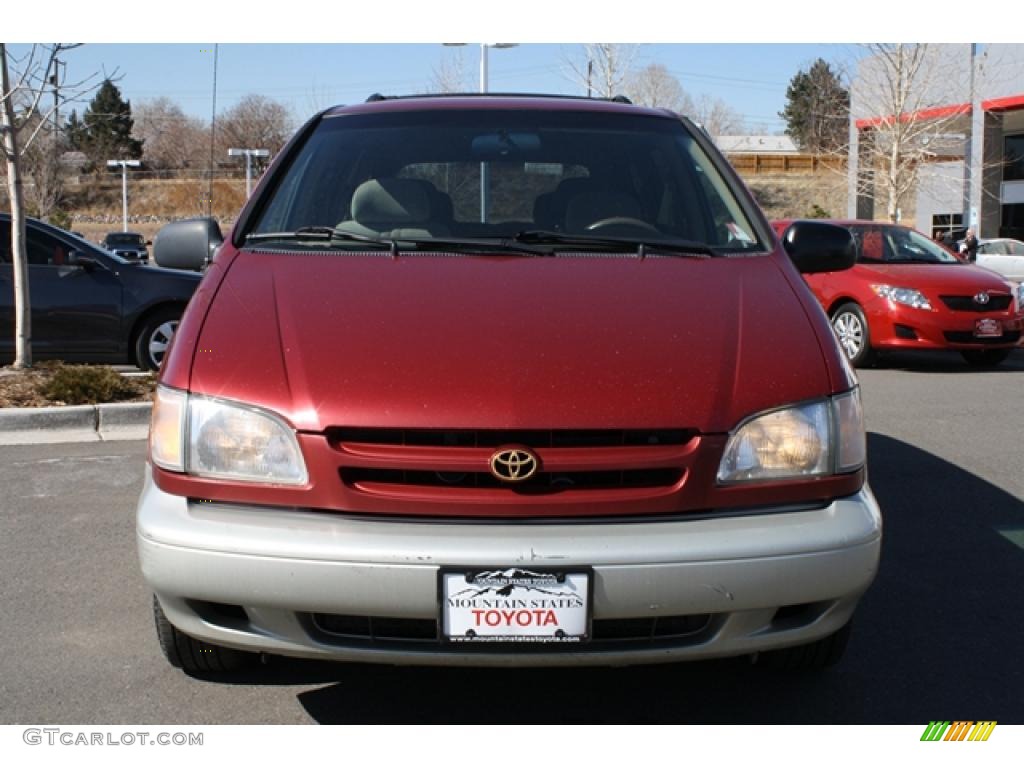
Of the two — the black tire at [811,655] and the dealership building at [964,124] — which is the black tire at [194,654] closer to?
the black tire at [811,655]

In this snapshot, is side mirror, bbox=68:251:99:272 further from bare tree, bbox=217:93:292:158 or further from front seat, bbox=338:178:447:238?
bare tree, bbox=217:93:292:158

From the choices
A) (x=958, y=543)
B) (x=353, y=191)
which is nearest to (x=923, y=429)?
(x=958, y=543)

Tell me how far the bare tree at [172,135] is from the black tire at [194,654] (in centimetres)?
6663

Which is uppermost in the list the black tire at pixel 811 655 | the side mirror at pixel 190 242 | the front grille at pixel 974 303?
the side mirror at pixel 190 242

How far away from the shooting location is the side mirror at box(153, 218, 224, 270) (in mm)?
4090

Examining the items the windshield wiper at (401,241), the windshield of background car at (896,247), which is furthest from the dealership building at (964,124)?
the windshield wiper at (401,241)

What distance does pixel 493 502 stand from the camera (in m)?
2.65

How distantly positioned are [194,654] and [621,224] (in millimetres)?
1894

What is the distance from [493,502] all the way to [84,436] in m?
5.03

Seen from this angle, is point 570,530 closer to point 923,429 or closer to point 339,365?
point 339,365

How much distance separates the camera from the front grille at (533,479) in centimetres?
268

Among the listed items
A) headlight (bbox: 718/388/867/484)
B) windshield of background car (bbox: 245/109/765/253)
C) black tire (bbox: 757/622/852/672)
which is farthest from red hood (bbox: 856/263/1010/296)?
headlight (bbox: 718/388/867/484)

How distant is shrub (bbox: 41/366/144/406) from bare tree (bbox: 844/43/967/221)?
22481 millimetres
